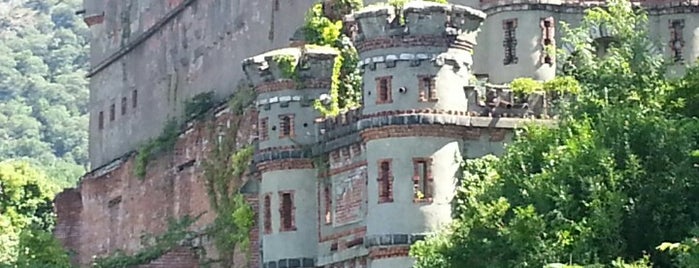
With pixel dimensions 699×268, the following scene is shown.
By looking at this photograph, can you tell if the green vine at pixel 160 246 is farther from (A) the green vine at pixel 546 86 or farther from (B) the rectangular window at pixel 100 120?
(A) the green vine at pixel 546 86

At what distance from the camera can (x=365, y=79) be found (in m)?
69.7

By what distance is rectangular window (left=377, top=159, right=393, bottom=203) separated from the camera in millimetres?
69000

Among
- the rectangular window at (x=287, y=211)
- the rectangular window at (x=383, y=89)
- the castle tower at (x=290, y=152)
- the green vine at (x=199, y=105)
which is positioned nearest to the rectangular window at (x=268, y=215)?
the castle tower at (x=290, y=152)

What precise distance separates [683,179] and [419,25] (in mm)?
9417

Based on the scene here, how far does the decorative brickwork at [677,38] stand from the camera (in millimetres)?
74062

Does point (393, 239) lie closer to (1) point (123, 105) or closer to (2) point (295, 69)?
(2) point (295, 69)

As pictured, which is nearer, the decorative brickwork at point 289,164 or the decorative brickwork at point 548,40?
the decorative brickwork at point 289,164

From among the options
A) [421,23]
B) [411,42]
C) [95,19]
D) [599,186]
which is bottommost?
[599,186]

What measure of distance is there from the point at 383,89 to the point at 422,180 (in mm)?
2348

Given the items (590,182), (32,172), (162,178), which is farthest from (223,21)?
(590,182)

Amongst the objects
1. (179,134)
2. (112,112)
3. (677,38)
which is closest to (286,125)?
(677,38)

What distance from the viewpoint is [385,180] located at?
6919 centimetres

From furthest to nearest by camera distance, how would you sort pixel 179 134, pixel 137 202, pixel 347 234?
pixel 137 202
pixel 179 134
pixel 347 234

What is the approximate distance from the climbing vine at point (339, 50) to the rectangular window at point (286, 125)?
0.75m
